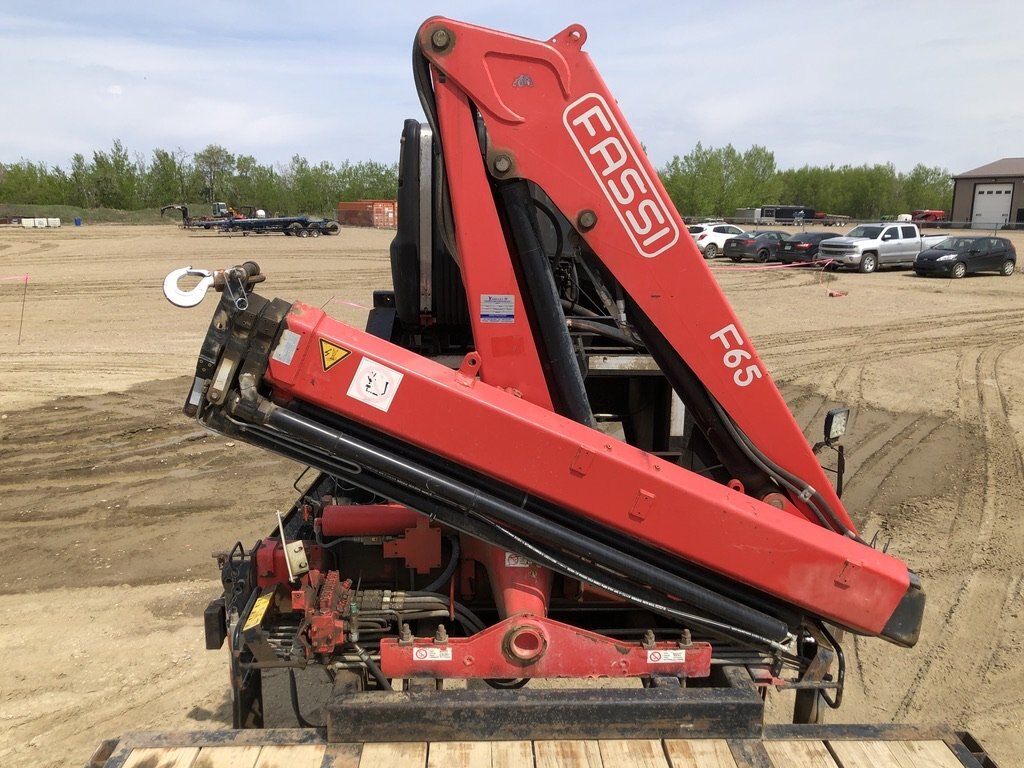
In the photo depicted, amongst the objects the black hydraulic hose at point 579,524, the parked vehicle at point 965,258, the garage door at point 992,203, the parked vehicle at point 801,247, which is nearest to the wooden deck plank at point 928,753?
the black hydraulic hose at point 579,524

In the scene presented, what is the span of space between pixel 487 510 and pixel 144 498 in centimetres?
476

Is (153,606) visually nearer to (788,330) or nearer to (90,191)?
(788,330)

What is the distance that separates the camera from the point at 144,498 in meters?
6.20

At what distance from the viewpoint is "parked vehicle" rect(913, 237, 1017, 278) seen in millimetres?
20672

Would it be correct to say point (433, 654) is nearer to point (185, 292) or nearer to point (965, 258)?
point (185, 292)

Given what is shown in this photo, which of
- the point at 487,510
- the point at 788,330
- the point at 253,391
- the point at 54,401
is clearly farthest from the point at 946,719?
the point at 788,330

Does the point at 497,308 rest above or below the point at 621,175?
below

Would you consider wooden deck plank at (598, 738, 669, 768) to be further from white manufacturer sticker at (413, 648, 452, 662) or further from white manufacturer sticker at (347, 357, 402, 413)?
white manufacturer sticker at (347, 357, 402, 413)

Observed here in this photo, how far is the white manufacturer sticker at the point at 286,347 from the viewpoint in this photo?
96.1 inches

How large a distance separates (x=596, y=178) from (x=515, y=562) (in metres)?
1.45

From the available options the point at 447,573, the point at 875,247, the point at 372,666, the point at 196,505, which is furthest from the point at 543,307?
the point at 875,247

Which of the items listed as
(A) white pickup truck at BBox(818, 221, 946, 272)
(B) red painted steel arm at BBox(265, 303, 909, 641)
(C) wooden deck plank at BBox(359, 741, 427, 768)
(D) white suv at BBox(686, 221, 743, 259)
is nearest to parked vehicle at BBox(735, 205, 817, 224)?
(D) white suv at BBox(686, 221, 743, 259)

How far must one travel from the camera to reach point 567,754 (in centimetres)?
235

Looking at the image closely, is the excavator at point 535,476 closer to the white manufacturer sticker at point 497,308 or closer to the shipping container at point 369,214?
the white manufacturer sticker at point 497,308
